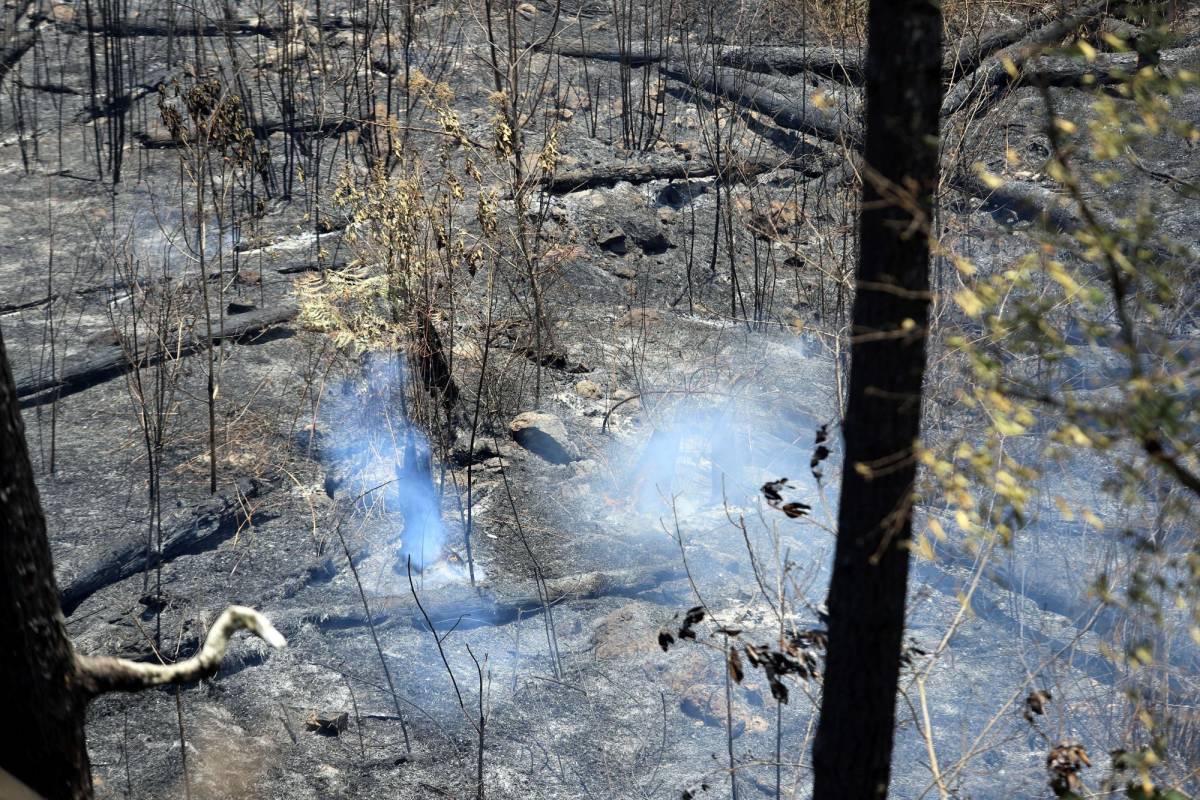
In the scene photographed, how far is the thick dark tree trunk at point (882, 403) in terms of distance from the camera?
Answer: 9.18 feet

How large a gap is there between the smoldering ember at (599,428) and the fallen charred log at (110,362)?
0.13 feet

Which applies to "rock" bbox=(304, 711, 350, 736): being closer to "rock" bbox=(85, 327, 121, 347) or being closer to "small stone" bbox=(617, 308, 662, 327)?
"rock" bbox=(85, 327, 121, 347)

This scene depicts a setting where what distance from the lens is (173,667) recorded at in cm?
293

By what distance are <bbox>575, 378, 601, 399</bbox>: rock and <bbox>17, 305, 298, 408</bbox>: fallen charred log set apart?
2429 mm

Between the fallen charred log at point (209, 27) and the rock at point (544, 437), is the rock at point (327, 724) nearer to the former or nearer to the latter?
the rock at point (544, 437)

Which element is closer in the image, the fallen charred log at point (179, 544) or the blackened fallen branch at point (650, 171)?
the fallen charred log at point (179, 544)

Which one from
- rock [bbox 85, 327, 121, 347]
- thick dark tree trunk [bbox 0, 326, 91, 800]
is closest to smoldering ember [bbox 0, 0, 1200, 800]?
thick dark tree trunk [bbox 0, 326, 91, 800]

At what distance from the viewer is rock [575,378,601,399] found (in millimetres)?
8305

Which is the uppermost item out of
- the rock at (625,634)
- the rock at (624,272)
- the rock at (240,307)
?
the rock at (624,272)

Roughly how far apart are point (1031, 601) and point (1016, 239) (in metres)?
4.54

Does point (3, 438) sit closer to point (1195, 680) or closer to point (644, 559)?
point (644, 559)

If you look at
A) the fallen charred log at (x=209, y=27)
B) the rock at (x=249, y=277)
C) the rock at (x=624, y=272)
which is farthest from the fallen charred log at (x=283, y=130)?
the rock at (x=624, y=272)

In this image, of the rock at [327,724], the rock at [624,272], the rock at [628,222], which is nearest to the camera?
the rock at [327,724]

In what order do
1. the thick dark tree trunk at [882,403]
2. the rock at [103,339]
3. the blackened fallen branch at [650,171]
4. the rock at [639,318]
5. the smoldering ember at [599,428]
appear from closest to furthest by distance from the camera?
the thick dark tree trunk at [882,403] → the smoldering ember at [599,428] → the rock at [103,339] → the rock at [639,318] → the blackened fallen branch at [650,171]
